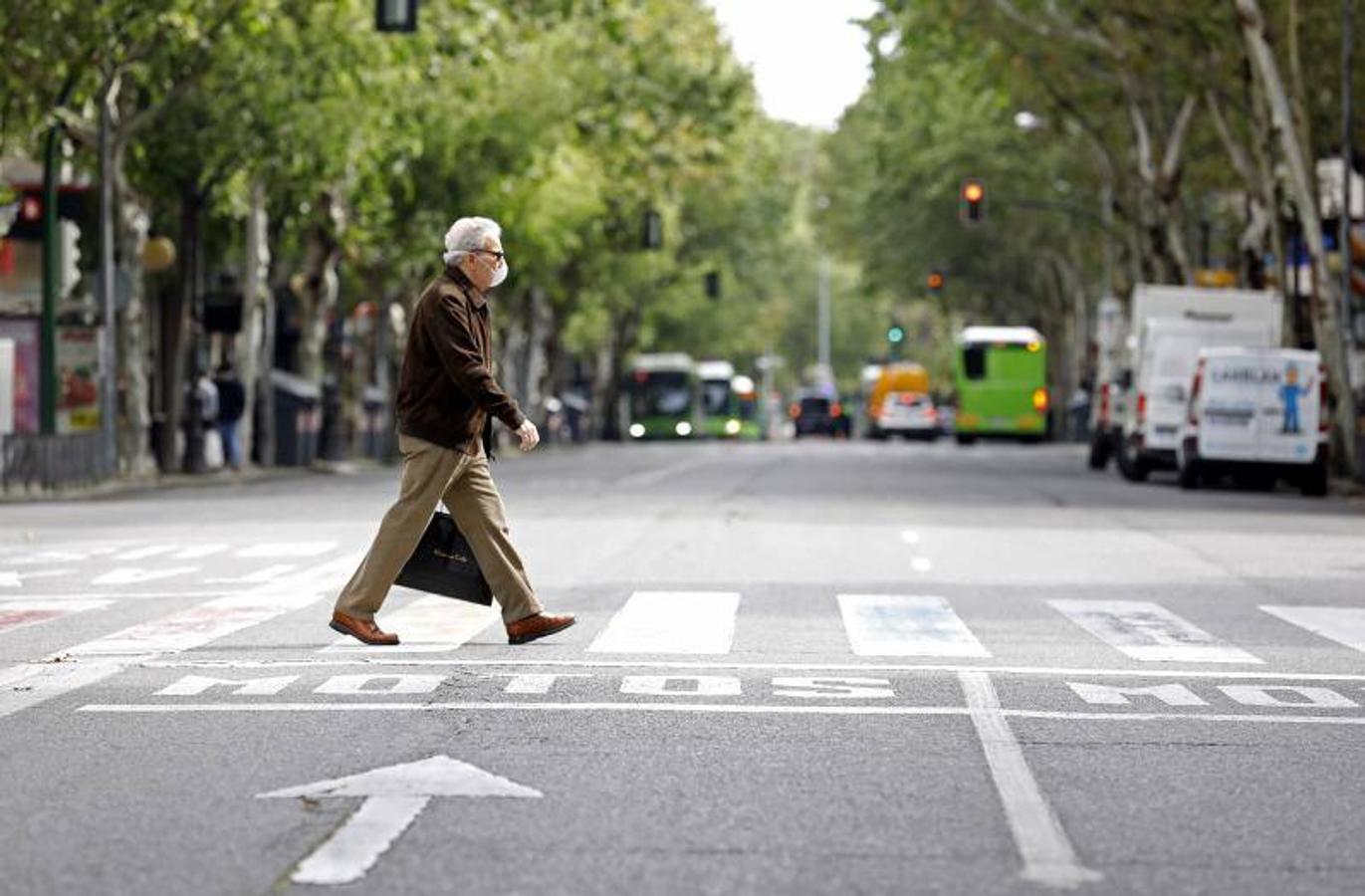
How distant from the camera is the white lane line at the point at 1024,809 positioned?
7.39 meters

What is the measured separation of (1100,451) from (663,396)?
44794 millimetres

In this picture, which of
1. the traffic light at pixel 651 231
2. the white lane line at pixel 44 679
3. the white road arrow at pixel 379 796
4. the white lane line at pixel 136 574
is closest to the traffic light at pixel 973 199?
the traffic light at pixel 651 231

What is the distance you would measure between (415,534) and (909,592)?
16.3 ft

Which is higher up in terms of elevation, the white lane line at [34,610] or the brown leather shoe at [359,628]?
the brown leather shoe at [359,628]

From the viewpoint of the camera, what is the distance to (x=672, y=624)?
1472cm

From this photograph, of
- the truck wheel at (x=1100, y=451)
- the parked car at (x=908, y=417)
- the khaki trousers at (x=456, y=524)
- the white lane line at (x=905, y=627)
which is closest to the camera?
the khaki trousers at (x=456, y=524)

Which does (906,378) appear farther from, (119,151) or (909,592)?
(909,592)

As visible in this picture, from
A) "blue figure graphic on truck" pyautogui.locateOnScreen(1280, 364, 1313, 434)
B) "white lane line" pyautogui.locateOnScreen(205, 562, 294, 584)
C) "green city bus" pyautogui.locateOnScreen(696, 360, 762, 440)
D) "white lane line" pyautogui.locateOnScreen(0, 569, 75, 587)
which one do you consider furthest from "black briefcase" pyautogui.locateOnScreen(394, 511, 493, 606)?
"green city bus" pyautogui.locateOnScreen(696, 360, 762, 440)

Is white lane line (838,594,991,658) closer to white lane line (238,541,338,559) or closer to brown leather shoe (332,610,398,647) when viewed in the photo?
brown leather shoe (332,610,398,647)

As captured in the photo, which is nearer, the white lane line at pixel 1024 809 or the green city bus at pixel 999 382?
the white lane line at pixel 1024 809

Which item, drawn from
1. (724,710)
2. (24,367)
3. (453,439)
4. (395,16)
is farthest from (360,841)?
(24,367)

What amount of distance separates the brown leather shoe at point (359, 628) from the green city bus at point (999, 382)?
219 ft

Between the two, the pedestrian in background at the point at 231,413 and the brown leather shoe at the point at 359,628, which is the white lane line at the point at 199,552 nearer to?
the brown leather shoe at the point at 359,628

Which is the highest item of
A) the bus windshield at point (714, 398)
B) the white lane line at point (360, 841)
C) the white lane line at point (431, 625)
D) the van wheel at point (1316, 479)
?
the white lane line at point (360, 841)
